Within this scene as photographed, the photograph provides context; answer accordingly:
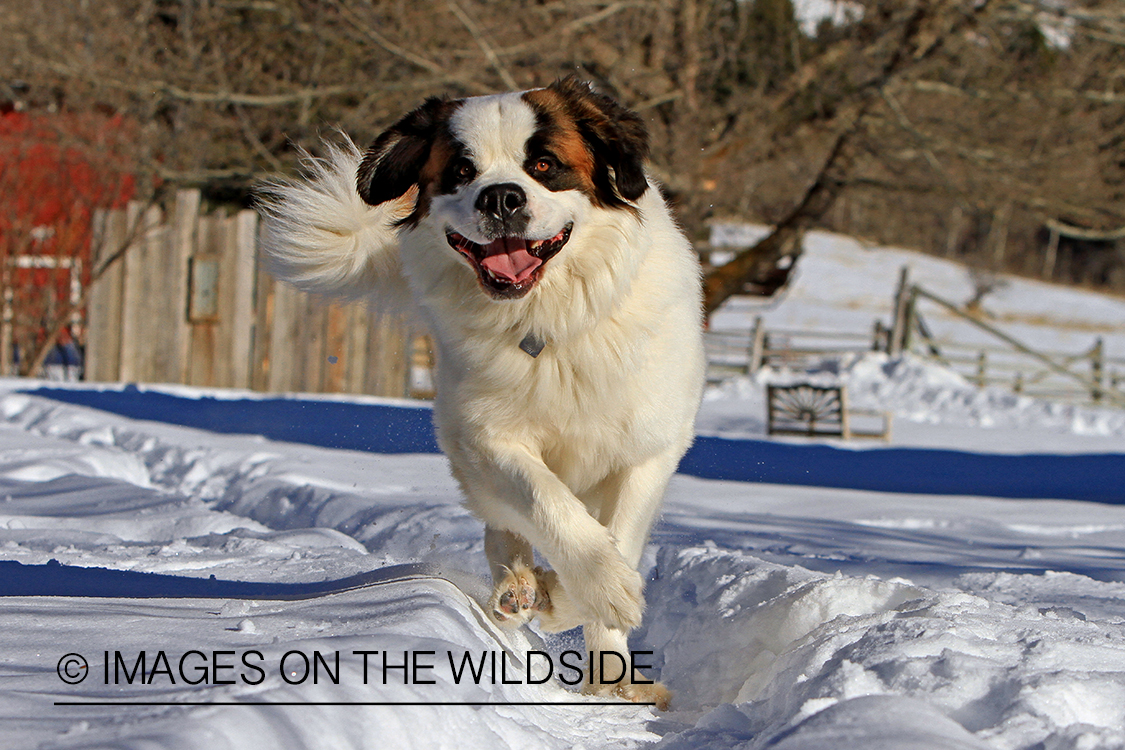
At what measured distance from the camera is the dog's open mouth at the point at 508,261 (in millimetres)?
2967

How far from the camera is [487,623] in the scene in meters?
2.98

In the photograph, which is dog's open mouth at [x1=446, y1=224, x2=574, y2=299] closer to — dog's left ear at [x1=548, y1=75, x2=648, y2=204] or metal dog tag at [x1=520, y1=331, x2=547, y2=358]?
metal dog tag at [x1=520, y1=331, x2=547, y2=358]

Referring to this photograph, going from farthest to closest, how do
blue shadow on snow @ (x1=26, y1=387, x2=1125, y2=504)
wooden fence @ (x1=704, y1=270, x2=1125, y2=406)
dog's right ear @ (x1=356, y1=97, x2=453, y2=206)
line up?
1. wooden fence @ (x1=704, y1=270, x2=1125, y2=406)
2. blue shadow on snow @ (x1=26, y1=387, x2=1125, y2=504)
3. dog's right ear @ (x1=356, y1=97, x2=453, y2=206)

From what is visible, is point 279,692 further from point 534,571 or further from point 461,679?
point 534,571

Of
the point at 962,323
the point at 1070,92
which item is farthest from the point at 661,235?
the point at 962,323

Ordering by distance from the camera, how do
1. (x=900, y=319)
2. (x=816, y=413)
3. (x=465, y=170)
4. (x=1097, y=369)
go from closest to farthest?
(x=465, y=170) → (x=816, y=413) → (x=900, y=319) → (x=1097, y=369)

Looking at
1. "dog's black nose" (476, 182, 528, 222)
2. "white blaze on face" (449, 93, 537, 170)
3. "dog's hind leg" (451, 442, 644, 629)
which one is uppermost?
"white blaze on face" (449, 93, 537, 170)

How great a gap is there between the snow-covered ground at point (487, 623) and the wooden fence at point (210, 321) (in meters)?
4.60

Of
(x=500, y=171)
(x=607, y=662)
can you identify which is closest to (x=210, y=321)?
(x=500, y=171)

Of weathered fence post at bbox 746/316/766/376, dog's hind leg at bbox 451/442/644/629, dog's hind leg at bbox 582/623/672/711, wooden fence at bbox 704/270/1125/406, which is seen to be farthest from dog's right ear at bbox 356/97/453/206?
weathered fence post at bbox 746/316/766/376

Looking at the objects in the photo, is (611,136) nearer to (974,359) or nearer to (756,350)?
(756,350)

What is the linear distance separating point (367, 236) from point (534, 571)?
1474 millimetres

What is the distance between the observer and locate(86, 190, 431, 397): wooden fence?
36.0 feet

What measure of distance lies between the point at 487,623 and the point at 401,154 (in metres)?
1.51
